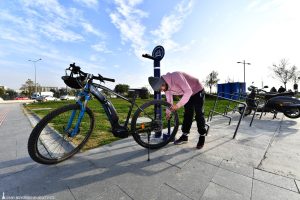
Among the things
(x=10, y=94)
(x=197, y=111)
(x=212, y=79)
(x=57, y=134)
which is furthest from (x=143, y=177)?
(x=10, y=94)

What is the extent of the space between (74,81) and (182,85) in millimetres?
1659

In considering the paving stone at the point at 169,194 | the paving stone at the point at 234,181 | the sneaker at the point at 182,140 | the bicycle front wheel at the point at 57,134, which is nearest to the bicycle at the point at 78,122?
the bicycle front wheel at the point at 57,134

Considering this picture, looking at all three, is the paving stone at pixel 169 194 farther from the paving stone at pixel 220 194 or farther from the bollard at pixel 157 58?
the bollard at pixel 157 58

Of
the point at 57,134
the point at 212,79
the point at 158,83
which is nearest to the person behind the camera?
the point at 158,83

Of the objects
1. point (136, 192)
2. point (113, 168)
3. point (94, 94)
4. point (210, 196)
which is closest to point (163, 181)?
point (136, 192)

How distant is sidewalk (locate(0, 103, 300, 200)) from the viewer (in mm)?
1954

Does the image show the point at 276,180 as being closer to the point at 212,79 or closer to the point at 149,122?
the point at 149,122

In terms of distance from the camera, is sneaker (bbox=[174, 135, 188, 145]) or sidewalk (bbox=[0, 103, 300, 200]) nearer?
sidewalk (bbox=[0, 103, 300, 200])

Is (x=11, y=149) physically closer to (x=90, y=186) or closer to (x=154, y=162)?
(x=90, y=186)

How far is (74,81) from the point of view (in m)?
2.77

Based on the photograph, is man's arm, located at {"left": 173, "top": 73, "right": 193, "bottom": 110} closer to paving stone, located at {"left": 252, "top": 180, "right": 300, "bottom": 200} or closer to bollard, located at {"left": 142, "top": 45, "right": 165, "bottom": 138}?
bollard, located at {"left": 142, "top": 45, "right": 165, "bottom": 138}

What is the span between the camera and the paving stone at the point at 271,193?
6.15 feet

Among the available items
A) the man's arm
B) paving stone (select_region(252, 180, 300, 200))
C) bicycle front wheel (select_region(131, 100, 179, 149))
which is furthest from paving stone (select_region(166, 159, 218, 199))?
the man's arm

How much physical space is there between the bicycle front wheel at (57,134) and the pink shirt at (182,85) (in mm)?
1425
